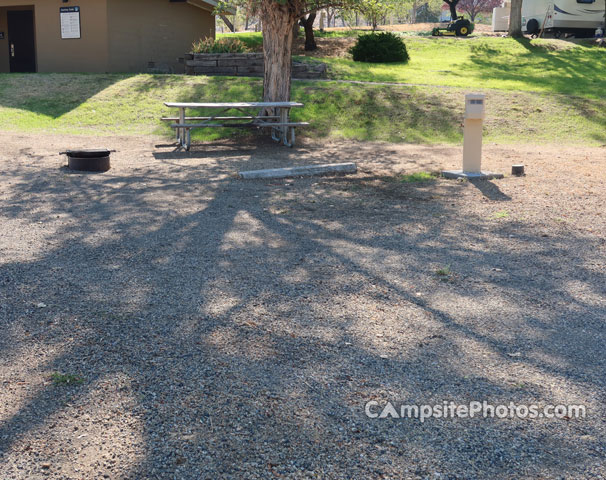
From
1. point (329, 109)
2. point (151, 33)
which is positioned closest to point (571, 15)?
point (151, 33)

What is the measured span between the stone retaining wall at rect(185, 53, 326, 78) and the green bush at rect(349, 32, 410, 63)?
6090 mm

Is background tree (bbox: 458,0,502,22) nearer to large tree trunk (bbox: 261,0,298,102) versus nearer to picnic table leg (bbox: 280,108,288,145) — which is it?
large tree trunk (bbox: 261,0,298,102)

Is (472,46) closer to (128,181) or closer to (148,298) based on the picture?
(128,181)

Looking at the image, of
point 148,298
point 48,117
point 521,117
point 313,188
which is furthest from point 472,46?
point 148,298

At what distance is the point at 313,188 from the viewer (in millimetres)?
8508

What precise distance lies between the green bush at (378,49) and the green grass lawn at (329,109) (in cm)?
805

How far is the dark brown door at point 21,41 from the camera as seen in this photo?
22.4 metres

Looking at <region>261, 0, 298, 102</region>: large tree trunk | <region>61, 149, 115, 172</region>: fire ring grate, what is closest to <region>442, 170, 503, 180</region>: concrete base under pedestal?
<region>261, 0, 298, 102</region>: large tree trunk

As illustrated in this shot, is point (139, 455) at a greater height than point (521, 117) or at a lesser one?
lesser

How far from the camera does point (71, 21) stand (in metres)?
20.2

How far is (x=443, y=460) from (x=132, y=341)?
1.88 meters

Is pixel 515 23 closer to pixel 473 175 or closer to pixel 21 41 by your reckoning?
pixel 21 41

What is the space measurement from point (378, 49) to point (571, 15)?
37.9 ft

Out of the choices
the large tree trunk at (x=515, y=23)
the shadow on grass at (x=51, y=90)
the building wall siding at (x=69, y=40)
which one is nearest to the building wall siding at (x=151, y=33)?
the building wall siding at (x=69, y=40)
